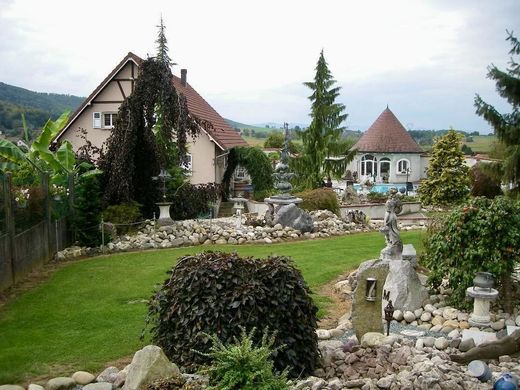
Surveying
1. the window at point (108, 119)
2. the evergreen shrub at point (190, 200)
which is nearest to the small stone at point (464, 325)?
the evergreen shrub at point (190, 200)

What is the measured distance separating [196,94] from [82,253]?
778 inches

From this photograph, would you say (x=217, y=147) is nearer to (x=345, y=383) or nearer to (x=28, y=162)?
(x=28, y=162)

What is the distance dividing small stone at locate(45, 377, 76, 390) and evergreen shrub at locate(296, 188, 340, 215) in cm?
1597

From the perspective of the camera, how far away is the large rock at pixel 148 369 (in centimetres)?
529

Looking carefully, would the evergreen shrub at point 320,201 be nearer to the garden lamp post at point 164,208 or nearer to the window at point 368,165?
the garden lamp post at point 164,208

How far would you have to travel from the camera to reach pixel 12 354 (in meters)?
6.96

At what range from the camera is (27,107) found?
144 feet

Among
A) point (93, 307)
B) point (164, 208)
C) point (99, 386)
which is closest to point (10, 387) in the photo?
point (99, 386)

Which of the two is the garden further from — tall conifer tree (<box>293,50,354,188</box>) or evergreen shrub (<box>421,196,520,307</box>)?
tall conifer tree (<box>293,50,354,188</box>)

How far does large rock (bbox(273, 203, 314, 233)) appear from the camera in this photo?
58.2 feet

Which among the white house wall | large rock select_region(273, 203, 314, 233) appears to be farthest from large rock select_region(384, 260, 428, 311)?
the white house wall

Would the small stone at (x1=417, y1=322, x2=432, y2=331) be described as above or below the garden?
below

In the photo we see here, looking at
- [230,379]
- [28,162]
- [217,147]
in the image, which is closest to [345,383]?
[230,379]

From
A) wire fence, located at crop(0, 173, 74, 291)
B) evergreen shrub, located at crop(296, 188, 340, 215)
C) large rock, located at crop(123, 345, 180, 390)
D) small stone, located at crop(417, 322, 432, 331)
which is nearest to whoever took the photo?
large rock, located at crop(123, 345, 180, 390)
